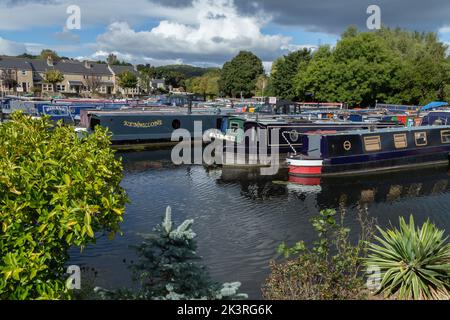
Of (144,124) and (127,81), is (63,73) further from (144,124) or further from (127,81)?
(144,124)

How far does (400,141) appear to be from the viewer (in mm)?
25328

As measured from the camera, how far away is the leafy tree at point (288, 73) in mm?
69506

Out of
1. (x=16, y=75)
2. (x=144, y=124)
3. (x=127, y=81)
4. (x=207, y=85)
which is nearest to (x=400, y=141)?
(x=144, y=124)

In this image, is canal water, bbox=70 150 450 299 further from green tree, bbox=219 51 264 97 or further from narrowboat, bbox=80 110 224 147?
green tree, bbox=219 51 264 97

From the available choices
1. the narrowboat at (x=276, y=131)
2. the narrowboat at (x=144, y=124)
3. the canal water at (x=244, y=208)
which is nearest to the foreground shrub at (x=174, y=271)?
the canal water at (x=244, y=208)

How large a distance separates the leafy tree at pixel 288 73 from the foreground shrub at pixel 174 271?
64.8 metres

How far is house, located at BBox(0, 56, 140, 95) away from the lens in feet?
275

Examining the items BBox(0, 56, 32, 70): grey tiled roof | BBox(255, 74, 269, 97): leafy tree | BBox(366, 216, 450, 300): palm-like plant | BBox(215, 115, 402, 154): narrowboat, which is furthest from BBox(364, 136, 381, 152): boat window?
BBox(0, 56, 32, 70): grey tiled roof

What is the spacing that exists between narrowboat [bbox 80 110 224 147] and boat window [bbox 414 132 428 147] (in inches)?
659

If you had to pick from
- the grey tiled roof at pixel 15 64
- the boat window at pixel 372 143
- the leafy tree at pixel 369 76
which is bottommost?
the boat window at pixel 372 143

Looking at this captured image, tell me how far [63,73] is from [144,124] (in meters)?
67.3

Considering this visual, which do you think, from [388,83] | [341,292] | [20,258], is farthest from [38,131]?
[388,83]

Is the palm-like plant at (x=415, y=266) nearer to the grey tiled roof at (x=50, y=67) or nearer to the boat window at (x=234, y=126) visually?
the boat window at (x=234, y=126)
